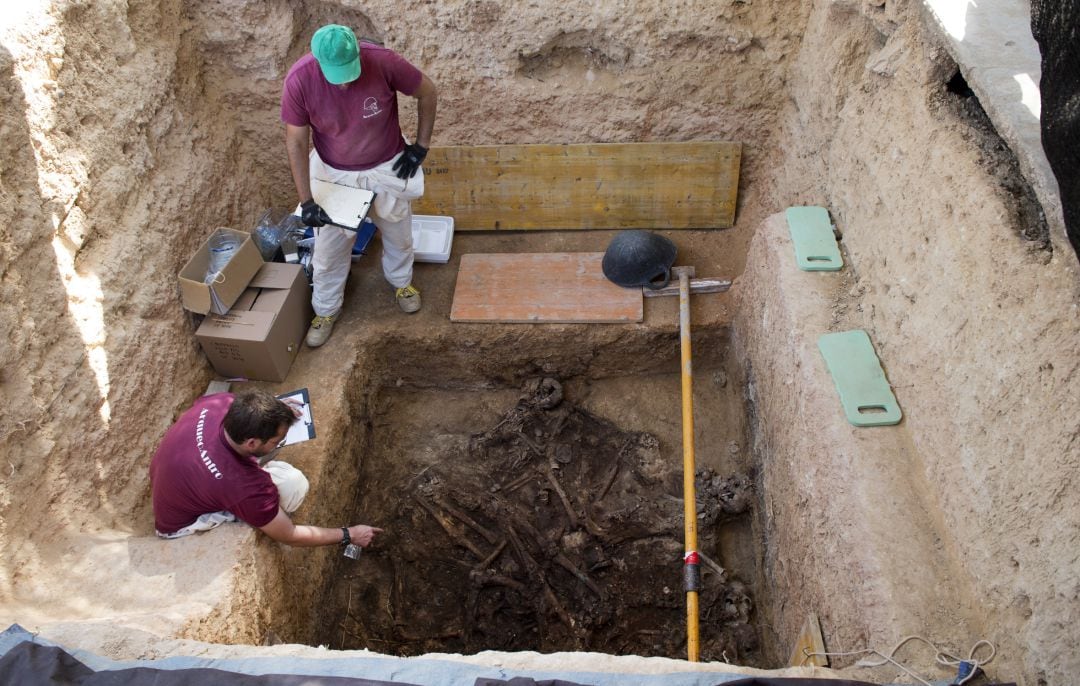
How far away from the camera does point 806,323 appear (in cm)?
412

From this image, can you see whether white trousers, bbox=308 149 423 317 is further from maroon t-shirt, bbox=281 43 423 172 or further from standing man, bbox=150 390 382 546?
standing man, bbox=150 390 382 546

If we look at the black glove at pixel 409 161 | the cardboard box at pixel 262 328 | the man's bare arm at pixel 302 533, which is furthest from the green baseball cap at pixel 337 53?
the man's bare arm at pixel 302 533

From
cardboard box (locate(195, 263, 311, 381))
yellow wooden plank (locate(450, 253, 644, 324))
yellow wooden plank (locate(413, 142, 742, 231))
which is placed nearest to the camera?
cardboard box (locate(195, 263, 311, 381))

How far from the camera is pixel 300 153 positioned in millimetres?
4438

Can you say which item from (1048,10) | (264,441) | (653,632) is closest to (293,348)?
(264,441)

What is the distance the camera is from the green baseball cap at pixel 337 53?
3.92 m

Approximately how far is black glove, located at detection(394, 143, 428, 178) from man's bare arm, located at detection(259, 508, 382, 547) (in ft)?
7.16

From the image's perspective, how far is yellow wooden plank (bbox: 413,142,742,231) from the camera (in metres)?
5.73

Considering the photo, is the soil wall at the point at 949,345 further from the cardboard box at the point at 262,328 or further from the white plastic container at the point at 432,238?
the cardboard box at the point at 262,328

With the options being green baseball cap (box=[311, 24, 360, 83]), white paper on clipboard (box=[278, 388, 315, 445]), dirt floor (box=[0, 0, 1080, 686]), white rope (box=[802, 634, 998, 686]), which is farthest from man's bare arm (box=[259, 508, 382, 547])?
white rope (box=[802, 634, 998, 686])

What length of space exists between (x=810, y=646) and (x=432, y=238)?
3.89 metres

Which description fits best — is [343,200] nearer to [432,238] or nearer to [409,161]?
[409,161]

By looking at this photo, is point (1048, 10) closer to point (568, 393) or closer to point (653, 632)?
point (653, 632)

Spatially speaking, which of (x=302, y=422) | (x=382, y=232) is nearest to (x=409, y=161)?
(x=382, y=232)
